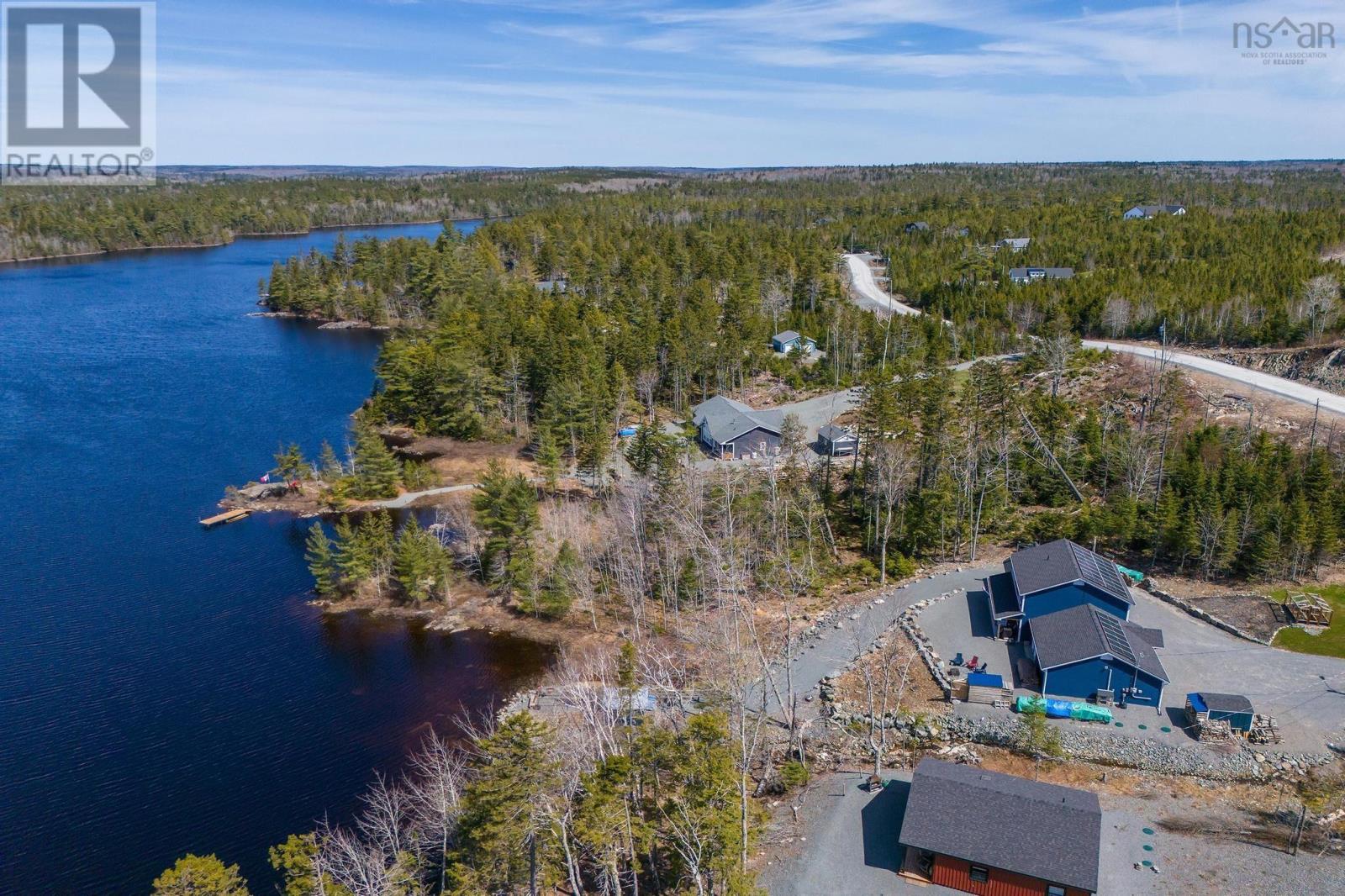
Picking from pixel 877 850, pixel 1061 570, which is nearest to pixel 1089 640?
pixel 1061 570

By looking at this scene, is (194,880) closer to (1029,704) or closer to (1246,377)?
(1029,704)

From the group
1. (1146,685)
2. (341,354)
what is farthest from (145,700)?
(341,354)

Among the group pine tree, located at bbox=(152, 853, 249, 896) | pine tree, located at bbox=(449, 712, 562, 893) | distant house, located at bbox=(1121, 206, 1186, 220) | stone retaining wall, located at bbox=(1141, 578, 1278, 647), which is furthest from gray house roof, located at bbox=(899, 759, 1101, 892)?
distant house, located at bbox=(1121, 206, 1186, 220)

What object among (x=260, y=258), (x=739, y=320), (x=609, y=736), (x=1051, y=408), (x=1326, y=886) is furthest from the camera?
(x=260, y=258)

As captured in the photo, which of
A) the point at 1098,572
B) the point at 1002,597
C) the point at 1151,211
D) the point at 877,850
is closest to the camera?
the point at 877,850

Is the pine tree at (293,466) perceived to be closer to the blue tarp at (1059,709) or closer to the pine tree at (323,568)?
the pine tree at (323,568)

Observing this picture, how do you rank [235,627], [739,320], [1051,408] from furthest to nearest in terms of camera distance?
[739,320] < [1051,408] < [235,627]

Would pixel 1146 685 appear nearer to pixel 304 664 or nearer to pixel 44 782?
pixel 304 664
